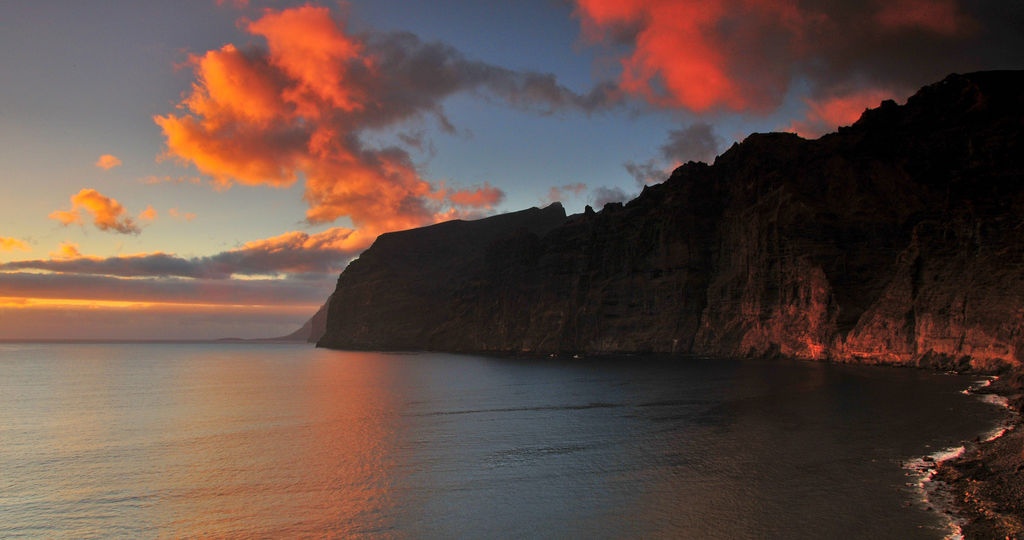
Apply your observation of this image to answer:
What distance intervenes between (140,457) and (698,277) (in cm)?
12117

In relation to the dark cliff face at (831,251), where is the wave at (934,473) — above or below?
below

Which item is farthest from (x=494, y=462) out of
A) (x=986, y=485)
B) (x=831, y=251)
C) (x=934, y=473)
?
(x=831, y=251)

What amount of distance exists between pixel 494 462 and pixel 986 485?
22585 millimetres

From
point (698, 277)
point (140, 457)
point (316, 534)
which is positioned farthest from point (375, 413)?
point (698, 277)

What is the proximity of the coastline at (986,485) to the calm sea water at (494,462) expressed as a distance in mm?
1045

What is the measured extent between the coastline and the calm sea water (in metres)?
1.04

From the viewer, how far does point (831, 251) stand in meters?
104

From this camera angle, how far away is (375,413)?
54.8 metres

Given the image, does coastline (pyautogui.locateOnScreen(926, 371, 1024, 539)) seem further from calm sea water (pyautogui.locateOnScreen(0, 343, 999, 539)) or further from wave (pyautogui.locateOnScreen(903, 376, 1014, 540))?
calm sea water (pyautogui.locateOnScreen(0, 343, 999, 539))

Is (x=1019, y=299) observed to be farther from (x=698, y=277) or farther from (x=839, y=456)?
(x=698, y=277)

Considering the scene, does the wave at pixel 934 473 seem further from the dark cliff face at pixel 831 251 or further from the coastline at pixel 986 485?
the dark cliff face at pixel 831 251

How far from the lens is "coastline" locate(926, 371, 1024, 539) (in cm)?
1938

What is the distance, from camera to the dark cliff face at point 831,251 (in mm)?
77625

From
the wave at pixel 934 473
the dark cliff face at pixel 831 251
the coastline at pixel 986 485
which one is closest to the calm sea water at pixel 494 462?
the wave at pixel 934 473
